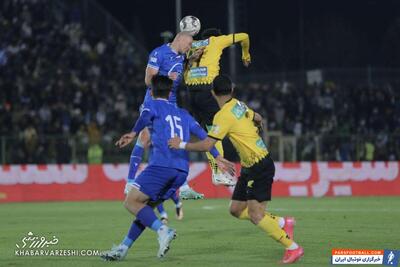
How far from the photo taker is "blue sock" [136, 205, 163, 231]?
Answer: 1251 centimetres

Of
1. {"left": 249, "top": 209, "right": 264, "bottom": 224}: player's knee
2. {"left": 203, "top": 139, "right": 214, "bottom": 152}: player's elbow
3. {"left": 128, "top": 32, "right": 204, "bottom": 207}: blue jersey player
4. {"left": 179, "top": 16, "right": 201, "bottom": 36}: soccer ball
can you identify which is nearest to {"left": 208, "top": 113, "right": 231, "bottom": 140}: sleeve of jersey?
{"left": 203, "top": 139, "right": 214, "bottom": 152}: player's elbow

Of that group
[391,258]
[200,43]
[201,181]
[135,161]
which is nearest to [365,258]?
[391,258]

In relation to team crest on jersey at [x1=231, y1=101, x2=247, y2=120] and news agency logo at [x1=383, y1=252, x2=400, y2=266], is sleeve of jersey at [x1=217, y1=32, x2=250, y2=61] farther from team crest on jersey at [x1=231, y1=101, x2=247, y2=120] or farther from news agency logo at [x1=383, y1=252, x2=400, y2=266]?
news agency logo at [x1=383, y1=252, x2=400, y2=266]

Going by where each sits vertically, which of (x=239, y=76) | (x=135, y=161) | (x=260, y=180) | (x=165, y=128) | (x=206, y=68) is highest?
(x=206, y=68)

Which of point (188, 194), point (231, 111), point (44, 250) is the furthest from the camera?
point (188, 194)

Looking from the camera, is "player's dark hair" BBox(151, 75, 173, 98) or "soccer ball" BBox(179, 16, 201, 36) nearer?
"player's dark hair" BBox(151, 75, 173, 98)

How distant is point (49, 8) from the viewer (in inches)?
1529

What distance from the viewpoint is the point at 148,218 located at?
12.6 metres

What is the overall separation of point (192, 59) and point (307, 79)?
21.6m

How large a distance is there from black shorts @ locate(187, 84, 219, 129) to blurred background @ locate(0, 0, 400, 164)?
13.5 metres

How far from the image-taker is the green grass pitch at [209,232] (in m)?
13.1

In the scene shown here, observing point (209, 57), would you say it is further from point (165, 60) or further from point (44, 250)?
point (44, 250)

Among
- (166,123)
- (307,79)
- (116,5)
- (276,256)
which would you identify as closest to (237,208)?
(276,256)

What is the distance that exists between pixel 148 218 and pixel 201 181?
652 inches
